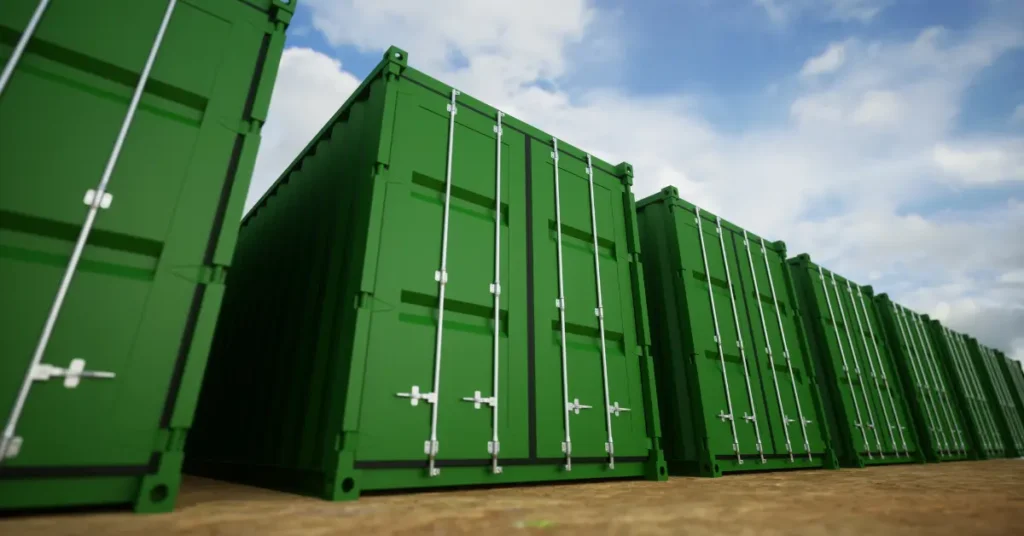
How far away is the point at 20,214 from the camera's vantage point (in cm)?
258

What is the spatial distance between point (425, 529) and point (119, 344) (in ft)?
6.61

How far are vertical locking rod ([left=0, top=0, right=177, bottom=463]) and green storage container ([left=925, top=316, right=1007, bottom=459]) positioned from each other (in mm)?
16981

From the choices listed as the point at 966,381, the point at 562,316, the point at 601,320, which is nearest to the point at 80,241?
the point at 562,316

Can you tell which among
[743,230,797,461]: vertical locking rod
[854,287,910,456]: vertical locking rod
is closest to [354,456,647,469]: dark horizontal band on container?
[743,230,797,461]: vertical locking rod

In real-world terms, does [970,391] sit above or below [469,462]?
above

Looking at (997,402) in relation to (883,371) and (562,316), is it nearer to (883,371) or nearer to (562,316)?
(883,371)

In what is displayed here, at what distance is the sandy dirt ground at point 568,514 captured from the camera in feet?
7.61

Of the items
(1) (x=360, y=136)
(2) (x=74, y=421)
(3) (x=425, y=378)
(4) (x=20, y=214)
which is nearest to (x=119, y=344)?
(2) (x=74, y=421)

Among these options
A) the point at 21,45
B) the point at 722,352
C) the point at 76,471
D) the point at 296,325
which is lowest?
the point at 76,471

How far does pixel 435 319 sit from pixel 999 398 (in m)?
19.3

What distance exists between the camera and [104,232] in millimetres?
2781

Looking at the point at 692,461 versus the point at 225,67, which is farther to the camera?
the point at 692,461

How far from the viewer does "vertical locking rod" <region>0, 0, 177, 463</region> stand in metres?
2.37

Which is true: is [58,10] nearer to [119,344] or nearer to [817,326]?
[119,344]
